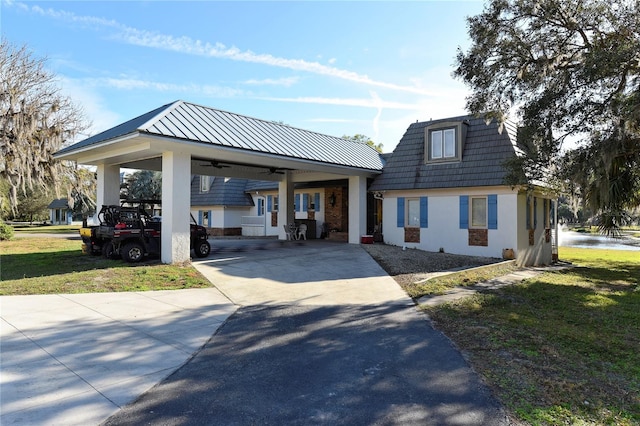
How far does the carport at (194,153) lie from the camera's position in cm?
1104

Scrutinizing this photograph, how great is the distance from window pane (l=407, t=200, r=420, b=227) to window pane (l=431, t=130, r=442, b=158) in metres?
2.08

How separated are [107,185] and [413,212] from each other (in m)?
12.1

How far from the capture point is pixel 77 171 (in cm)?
2255

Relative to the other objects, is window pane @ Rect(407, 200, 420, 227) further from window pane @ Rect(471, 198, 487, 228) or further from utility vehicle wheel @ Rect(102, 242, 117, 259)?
utility vehicle wheel @ Rect(102, 242, 117, 259)

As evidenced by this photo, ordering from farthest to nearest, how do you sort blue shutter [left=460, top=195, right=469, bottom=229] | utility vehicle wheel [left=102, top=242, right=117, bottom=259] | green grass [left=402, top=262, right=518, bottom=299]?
blue shutter [left=460, top=195, right=469, bottom=229] → utility vehicle wheel [left=102, top=242, right=117, bottom=259] → green grass [left=402, top=262, right=518, bottom=299]

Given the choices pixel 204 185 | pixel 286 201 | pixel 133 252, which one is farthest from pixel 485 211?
pixel 204 185

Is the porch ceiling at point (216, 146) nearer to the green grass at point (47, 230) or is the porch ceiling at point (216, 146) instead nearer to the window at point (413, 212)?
the window at point (413, 212)

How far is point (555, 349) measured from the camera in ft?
16.9

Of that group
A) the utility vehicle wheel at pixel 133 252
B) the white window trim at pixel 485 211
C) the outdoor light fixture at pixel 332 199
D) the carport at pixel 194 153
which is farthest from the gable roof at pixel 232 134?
the white window trim at pixel 485 211

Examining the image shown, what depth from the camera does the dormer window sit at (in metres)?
15.8

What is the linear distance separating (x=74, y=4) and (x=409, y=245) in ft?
46.2

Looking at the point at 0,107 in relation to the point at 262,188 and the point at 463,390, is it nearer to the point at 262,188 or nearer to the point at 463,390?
the point at 262,188

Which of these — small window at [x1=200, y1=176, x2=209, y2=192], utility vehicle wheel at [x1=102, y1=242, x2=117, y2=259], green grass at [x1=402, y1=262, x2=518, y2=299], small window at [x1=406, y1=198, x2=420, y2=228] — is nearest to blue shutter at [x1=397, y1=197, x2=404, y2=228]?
small window at [x1=406, y1=198, x2=420, y2=228]

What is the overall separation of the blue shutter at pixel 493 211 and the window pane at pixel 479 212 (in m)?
0.29
